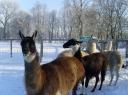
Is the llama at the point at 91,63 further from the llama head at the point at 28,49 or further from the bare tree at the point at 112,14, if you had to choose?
the bare tree at the point at 112,14

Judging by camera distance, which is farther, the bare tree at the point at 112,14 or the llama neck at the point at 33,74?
the bare tree at the point at 112,14

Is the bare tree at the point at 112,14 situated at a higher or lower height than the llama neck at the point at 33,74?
higher

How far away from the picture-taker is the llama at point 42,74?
19.1ft

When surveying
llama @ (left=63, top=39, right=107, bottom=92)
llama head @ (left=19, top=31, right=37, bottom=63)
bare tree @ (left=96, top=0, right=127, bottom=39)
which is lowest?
llama @ (left=63, top=39, right=107, bottom=92)

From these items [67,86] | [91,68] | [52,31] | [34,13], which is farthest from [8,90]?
[34,13]

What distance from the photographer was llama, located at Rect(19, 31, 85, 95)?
5828 millimetres

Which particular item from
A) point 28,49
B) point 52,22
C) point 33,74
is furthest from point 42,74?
point 52,22

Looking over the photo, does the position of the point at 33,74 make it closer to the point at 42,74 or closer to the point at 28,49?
the point at 42,74

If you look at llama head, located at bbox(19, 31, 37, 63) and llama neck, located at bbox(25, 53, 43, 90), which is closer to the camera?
llama head, located at bbox(19, 31, 37, 63)

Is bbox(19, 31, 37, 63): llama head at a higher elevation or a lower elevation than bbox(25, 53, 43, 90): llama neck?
higher

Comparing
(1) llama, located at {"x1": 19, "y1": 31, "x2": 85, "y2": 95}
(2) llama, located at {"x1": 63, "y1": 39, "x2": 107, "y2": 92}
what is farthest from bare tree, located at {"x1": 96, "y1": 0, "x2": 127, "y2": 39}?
(1) llama, located at {"x1": 19, "y1": 31, "x2": 85, "y2": 95}

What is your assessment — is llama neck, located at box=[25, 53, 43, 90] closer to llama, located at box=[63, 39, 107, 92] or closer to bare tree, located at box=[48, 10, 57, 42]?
llama, located at box=[63, 39, 107, 92]

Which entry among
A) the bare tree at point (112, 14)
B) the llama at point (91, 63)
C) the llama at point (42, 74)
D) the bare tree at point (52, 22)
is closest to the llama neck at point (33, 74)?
the llama at point (42, 74)

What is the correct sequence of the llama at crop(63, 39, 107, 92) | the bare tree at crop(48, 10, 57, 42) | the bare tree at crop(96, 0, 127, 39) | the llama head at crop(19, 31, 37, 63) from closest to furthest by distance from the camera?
the llama head at crop(19, 31, 37, 63)
the llama at crop(63, 39, 107, 92)
the bare tree at crop(96, 0, 127, 39)
the bare tree at crop(48, 10, 57, 42)
